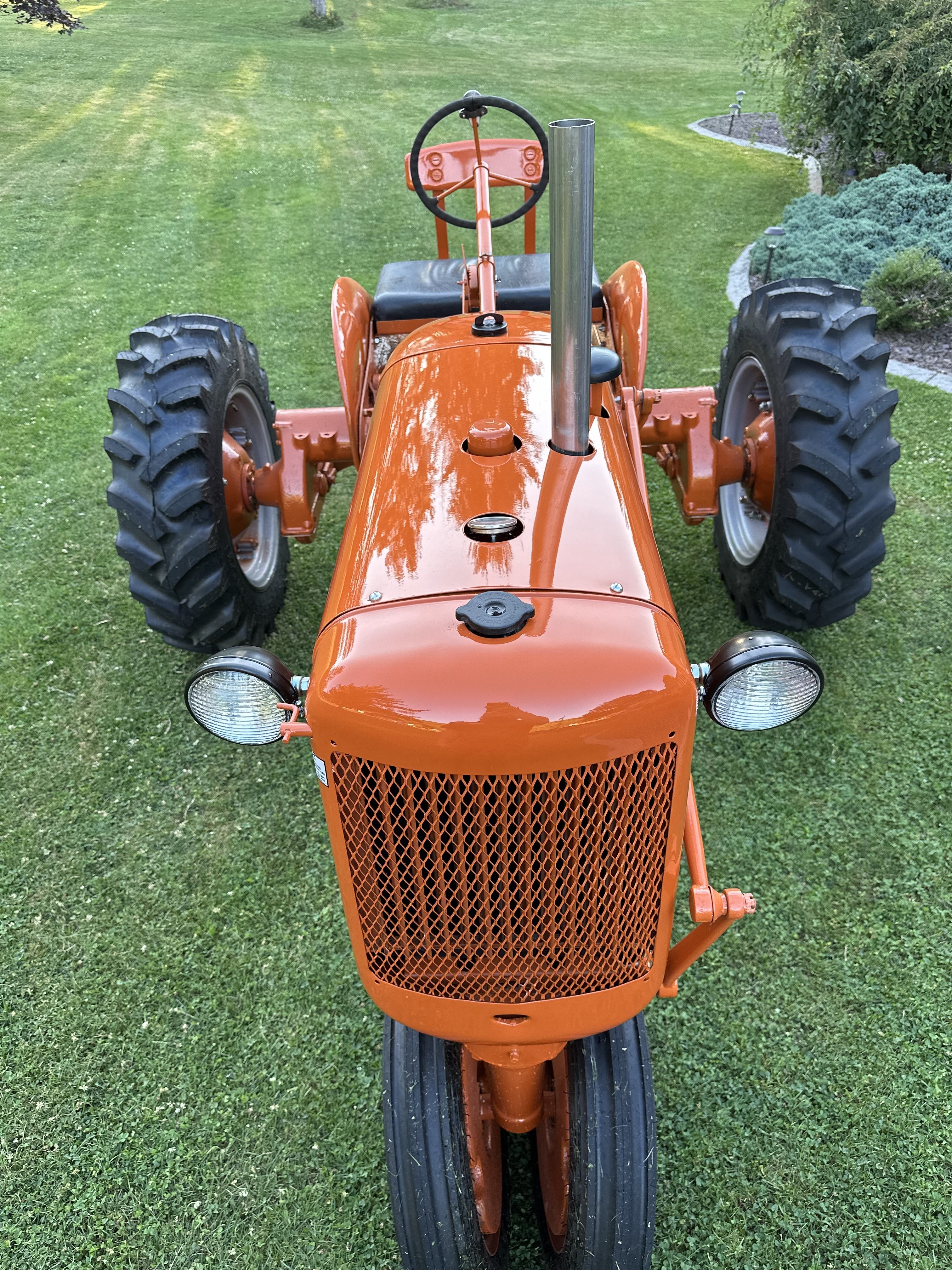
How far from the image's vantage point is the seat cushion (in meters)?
3.47

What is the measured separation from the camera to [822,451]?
2.81 metres

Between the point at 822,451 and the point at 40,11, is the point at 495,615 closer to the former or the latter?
the point at 822,451

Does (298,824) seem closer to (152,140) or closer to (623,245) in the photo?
(623,245)

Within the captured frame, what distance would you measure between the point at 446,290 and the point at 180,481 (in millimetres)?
1424

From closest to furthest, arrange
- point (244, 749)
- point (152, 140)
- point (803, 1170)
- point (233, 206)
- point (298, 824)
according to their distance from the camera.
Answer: point (803, 1170)
point (298, 824)
point (244, 749)
point (233, 206)
point (152, 140)

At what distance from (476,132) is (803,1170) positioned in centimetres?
317

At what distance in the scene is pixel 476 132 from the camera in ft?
9.83

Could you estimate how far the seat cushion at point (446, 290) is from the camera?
3467 mm

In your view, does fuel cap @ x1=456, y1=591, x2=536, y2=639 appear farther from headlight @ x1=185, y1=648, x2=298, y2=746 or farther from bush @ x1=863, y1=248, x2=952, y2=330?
bush @ x1=863, y1=248, x2=952, y2=330

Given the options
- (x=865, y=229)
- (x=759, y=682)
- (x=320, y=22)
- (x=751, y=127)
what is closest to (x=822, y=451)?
(x=759, y=682)

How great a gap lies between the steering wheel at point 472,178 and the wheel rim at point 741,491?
1034 millimetres

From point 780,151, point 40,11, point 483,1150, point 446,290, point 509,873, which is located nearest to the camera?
point 509,873

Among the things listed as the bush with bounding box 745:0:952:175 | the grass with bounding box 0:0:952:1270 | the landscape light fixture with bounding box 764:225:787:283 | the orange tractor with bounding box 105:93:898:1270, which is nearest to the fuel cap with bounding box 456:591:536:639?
the orange tractor with bounding box 105:93:898:1270

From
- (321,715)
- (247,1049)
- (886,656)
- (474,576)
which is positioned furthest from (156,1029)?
(886,656)
